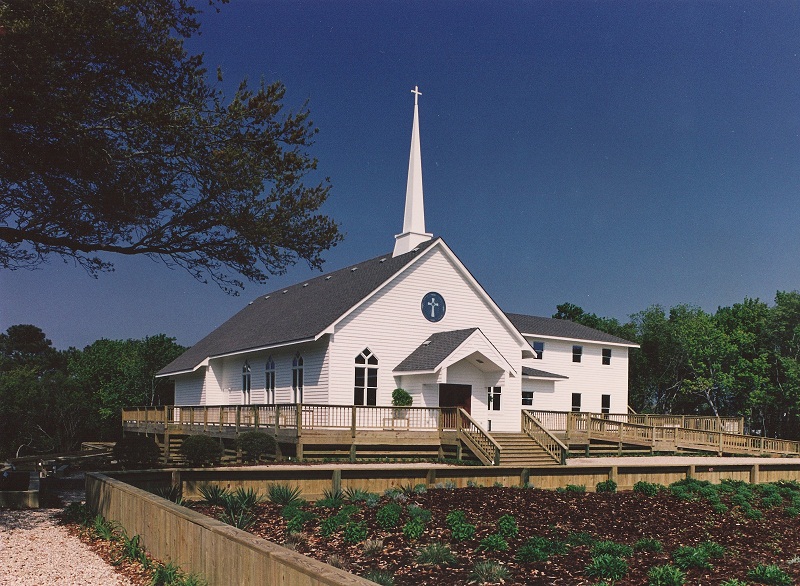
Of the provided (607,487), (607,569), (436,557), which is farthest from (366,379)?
(607,569)

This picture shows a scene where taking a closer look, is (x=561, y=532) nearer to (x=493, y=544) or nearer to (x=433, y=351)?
(x=493, y=544)

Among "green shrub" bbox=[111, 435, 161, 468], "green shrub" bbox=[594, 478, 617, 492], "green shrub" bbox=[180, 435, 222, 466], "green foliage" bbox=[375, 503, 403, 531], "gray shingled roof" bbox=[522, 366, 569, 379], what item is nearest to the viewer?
"green foliage" bbox=[375, 503, 403, 531]

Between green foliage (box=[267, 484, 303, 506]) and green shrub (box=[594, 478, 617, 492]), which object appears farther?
green shrub (box=[594, 478, 617, 492])

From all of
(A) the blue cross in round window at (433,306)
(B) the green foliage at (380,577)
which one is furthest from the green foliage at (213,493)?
(A) the blue cross in round window at (433,306)

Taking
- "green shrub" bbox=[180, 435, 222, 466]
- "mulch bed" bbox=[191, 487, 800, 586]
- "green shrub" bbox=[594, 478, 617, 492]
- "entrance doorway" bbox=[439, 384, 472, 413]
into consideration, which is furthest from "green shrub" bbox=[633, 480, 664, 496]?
"entrance doorway" bbox=[439, 384, 472, 413]

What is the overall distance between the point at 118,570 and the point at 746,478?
1778cm

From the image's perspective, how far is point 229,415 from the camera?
3238cm

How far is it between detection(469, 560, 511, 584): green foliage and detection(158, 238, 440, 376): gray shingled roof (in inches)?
Answer: 811

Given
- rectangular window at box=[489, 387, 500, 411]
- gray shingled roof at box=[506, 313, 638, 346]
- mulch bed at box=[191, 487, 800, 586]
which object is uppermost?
gray shingled roof at box=[506, 313, 638, 346]

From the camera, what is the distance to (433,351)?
101ft

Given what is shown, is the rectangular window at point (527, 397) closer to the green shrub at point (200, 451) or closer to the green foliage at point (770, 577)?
the green shrub at point (200, 451)

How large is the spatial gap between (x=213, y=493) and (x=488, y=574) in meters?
6.37

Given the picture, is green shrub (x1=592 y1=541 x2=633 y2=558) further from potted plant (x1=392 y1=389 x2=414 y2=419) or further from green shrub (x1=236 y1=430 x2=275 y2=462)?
potted plant (x1=392 y1=389 x2=414 y2=419)

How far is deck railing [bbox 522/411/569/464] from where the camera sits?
27734mm
